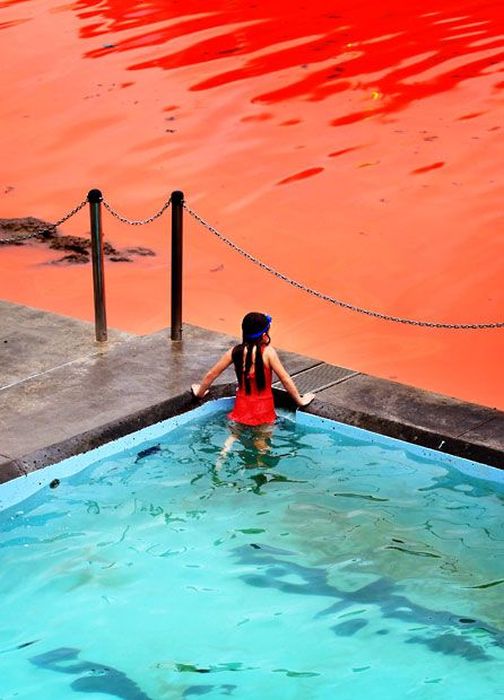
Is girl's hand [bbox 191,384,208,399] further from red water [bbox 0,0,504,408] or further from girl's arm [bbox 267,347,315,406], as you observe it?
red water [bbox 0,0,504,408]

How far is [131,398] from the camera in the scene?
809cm

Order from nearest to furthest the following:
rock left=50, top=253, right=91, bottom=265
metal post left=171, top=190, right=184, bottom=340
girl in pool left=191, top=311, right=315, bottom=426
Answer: girl in pool left=191, top=311, right=315, bottom=426, metal post left=171, top=190, right=184, bottom=340, rock left=50, top=253, right=91, bottom=265

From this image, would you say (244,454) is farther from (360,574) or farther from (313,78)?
(313,78)

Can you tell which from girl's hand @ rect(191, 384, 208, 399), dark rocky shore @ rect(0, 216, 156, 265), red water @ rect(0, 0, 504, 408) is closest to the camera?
girl's hand @ rect(191, 384, 208, 399)

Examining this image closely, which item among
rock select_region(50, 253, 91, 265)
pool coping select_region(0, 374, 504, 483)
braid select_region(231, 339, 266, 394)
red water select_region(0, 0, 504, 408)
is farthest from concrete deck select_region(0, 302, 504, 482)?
rock select_region(50, 253, 91, 265)

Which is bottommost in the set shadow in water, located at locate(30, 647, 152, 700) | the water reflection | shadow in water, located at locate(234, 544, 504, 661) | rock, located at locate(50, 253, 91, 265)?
shadow in water, located at locate(30, 647, 152, 700)

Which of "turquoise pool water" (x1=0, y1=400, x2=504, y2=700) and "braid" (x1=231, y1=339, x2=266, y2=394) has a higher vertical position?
"braid" (x1=231, y1=339, x2=266, y2=394)

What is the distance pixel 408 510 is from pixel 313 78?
36.5ft

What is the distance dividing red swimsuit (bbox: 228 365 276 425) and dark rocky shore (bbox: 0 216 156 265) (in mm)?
4355

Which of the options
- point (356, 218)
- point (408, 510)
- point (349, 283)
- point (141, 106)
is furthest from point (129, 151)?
point (408, 510)

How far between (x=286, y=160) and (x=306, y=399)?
22.6 feet

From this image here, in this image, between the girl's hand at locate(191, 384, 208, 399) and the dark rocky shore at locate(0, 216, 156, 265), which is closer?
the girl's hand at locate(191, 384, 208, 399)

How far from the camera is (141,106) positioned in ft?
53.8

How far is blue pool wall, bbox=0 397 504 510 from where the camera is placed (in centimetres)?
716
